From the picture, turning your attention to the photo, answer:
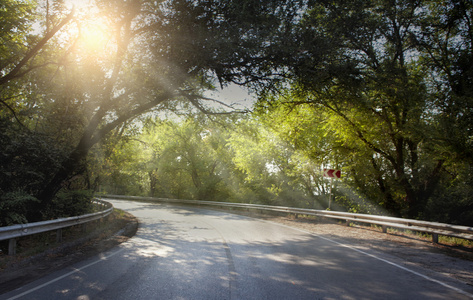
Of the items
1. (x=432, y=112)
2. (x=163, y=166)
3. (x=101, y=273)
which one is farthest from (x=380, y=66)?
(x=163, y=166)

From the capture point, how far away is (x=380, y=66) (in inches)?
504

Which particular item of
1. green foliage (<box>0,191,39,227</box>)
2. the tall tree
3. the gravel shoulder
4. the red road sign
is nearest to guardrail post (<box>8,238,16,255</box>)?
the gravel shoulder

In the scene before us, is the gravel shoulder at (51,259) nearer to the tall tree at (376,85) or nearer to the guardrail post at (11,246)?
the guardrail post at (11,246)

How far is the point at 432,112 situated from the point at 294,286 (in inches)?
445

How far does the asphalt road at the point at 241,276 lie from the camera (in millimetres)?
4820

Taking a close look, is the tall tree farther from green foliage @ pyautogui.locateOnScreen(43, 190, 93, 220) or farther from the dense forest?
green foliage @ pyautogui.locateOnScreen(43, 190, 93, 220)

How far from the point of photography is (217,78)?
34.8ft

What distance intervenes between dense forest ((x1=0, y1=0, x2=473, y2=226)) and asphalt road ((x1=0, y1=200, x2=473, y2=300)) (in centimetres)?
347

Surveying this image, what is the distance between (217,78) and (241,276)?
6.63 meters

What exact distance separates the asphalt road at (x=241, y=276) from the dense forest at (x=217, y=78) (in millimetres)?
3471

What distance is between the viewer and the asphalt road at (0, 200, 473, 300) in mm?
4820

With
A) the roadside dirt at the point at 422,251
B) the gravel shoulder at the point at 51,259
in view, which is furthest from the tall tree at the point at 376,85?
the gravel shoulder at the point at 51,259

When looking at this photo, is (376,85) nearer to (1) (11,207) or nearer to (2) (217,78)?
(2) (217,78)

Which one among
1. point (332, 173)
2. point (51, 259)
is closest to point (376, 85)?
point (332, 173)
